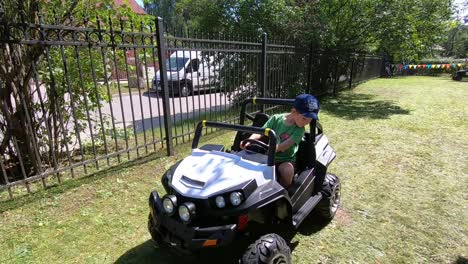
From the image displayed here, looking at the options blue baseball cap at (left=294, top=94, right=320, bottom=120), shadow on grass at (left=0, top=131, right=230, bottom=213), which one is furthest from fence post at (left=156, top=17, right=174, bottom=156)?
blue baseball cap at (left=294, top=94, right=320, bottom=120)

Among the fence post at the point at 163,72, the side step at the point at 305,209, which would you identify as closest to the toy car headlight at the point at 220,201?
the side step at the point at 305,209

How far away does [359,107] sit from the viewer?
10195mm

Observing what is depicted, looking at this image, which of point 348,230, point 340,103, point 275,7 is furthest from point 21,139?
point 340,103

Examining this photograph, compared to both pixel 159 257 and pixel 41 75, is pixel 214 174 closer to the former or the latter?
pixel 159 257

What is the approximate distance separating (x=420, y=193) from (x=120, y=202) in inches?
146

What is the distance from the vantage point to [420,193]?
3.80m

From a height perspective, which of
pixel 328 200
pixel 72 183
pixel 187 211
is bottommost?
pixel 72 183

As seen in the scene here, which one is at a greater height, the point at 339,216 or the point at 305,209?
the point at 305,209

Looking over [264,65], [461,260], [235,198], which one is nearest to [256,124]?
[235,198]

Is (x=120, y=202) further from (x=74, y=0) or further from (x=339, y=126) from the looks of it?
(x=339, y=126)

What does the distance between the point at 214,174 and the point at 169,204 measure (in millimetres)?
369

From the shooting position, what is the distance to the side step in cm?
251

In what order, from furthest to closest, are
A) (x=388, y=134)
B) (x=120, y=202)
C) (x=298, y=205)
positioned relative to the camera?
(x=388, y=134) → (x=120, y=202) → (x=298, y=205)

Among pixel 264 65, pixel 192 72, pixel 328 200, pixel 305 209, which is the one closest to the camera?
pixel 305 209
